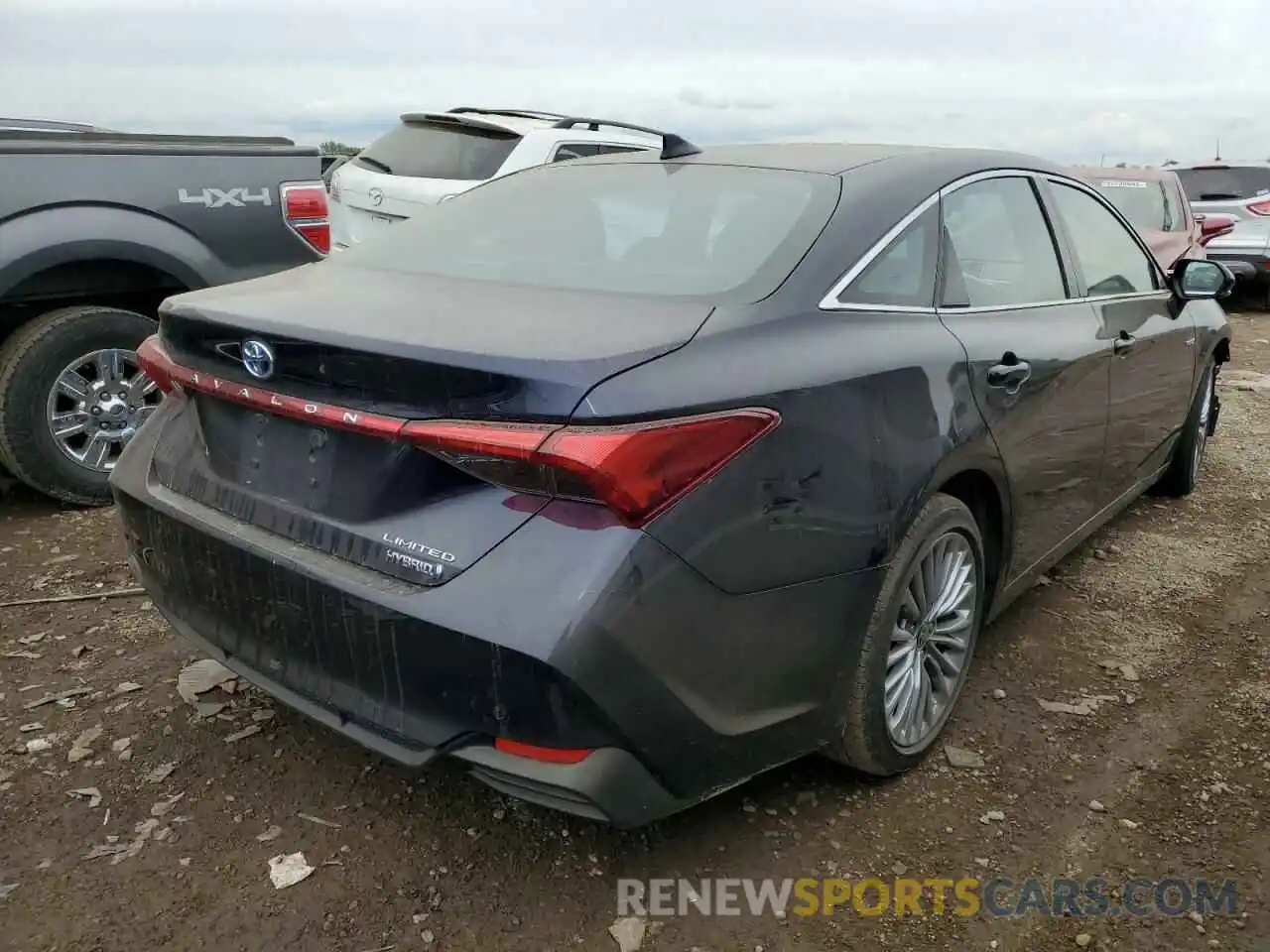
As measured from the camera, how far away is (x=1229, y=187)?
12.6m

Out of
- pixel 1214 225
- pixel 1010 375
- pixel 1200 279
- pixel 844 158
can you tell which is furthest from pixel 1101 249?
pixel 1214 225

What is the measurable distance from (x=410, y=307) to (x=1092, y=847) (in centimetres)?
200

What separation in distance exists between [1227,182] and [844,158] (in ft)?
39.4

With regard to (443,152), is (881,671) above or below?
below

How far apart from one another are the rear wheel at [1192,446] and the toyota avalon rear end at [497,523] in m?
3.07

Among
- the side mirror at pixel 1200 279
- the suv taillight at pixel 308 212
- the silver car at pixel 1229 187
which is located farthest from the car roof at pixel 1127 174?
the suv taillight at pixel 308 212

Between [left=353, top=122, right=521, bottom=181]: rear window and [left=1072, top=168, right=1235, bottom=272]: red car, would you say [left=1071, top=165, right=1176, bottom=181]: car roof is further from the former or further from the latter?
[left=353, top=122, right=521, bottom=181]: rear window

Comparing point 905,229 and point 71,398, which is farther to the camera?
point 71,398

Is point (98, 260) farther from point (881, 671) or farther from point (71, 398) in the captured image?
point (881, 671)

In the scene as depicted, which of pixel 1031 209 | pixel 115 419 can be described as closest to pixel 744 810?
pixel 1031 209

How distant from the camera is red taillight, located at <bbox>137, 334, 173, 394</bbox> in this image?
2.50m

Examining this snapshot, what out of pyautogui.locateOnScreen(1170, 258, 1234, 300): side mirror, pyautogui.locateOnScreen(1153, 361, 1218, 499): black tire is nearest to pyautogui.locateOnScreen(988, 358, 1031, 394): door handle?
pyautogui.locateOnScreen(1170, 258, 1234, 300): side mirror

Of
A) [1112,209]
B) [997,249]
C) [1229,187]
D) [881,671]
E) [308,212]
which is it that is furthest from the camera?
[1229,187]

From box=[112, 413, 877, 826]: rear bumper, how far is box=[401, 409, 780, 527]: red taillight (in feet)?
0.24
